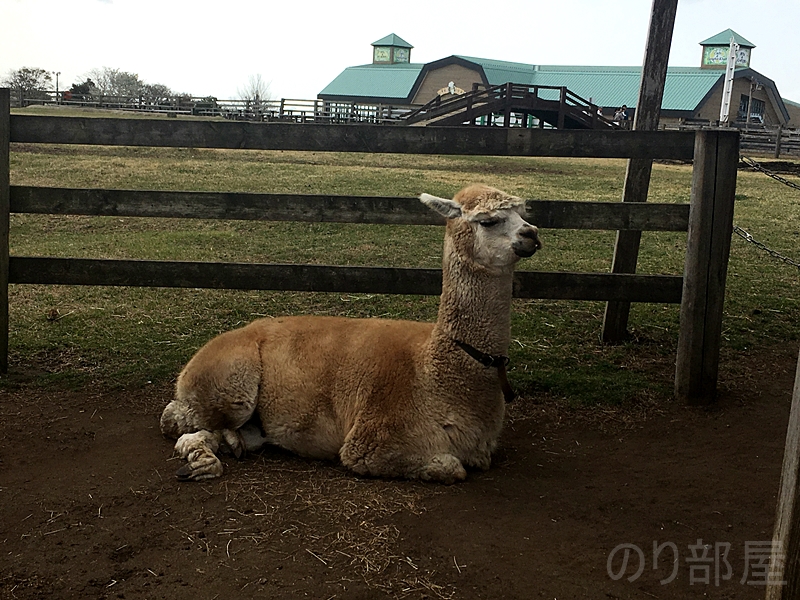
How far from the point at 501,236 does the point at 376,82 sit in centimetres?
5346

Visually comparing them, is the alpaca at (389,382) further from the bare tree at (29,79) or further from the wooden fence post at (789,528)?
the bare tree at (29,79)

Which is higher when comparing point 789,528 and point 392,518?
point 789,528

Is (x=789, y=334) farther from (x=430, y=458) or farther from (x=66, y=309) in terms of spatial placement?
(x=66, y=309)

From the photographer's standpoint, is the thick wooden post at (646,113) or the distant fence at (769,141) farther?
the distant fence at (769,141)

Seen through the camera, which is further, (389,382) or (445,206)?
(389,382)

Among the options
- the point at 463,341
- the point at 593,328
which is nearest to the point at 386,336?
the point at 463,341

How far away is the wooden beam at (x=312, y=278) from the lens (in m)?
6.16

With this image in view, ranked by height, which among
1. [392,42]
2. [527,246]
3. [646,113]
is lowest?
[527,246]

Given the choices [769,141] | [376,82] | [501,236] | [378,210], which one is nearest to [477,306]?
[501,236]

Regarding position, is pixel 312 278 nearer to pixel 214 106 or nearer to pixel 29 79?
pixel 214 106

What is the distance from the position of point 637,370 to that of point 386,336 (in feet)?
8.87

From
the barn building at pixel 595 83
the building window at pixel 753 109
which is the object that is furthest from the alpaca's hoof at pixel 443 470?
the building window at pixel 753 109

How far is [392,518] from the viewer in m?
4.07

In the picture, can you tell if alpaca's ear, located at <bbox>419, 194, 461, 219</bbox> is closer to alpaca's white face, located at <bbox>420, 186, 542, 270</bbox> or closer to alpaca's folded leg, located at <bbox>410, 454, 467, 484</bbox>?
alpaca's white face, located at <bbox>420, 186, 542, 270</bbox>
